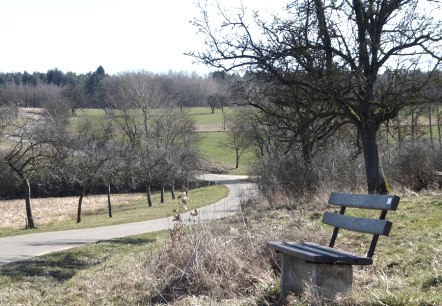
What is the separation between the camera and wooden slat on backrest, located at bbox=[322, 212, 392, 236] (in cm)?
564

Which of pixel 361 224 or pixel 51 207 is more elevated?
pixel 361 224

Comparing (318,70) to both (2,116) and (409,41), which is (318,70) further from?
(2,116)

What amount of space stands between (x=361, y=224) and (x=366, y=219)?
0.14 meters

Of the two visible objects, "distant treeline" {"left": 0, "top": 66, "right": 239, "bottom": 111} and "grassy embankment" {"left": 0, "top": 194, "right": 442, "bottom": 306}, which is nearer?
"grassy embankment" {"left": 0, "top": 194, "right": 442, "bottom": 306}

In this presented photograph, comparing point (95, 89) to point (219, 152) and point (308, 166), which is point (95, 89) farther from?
point (308, 166)

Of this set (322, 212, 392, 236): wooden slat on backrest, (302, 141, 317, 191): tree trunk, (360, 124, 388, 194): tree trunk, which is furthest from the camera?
(302, 141, 317, 191): tree trunk

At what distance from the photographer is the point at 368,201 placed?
6297 millimetres

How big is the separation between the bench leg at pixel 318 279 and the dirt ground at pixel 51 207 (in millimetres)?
29618

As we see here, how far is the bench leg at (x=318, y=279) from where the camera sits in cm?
538

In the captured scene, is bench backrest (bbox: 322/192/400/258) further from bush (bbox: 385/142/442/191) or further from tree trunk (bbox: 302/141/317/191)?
bush (bbox: 385/142/442/191)

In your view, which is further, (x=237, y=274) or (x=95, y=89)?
(x=95, y=89)

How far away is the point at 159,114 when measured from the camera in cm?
5897

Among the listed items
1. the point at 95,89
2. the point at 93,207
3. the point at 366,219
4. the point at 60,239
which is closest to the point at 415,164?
the point at 60,239

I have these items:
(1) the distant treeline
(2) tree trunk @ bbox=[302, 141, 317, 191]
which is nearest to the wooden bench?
(2) tree trunk @ bbox=[302, 141, 317, 191]
